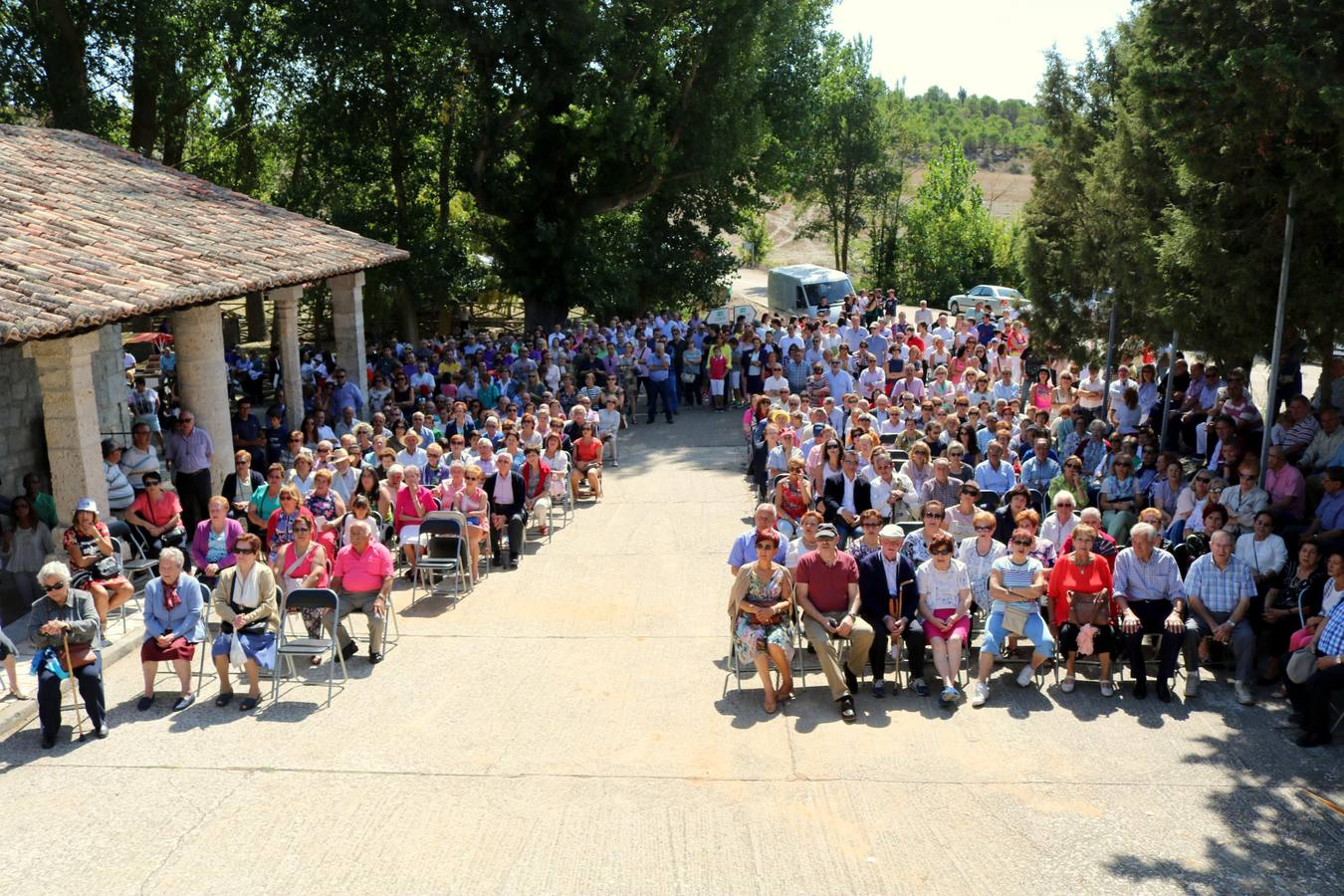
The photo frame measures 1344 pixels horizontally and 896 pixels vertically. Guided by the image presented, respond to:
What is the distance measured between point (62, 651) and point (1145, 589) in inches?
318

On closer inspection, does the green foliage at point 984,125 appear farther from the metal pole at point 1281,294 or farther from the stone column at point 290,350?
the metal pole at point 1281,294

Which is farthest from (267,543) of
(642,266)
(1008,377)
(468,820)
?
(642,266)

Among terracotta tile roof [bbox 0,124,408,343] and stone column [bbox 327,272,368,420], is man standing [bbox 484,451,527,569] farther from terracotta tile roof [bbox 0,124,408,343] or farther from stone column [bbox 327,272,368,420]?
stone column [bbox 327,272,368,420]

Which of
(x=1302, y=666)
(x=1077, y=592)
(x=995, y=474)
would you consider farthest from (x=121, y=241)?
(x=1302, y=666)

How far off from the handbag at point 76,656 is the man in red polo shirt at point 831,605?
17.1 feet

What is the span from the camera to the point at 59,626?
8.35m

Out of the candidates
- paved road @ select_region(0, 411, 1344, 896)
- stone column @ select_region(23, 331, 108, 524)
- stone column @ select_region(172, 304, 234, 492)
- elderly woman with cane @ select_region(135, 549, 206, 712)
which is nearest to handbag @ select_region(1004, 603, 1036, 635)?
paved road @ select_region(0, 411, 1344, 896)

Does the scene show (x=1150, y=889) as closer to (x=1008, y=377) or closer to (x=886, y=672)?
(x=886, y=672)

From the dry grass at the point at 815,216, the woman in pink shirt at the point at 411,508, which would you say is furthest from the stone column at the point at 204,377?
the dry grass at the point at 815,216

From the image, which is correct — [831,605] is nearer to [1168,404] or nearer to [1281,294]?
[1281,294]

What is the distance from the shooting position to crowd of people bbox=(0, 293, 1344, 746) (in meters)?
8.97

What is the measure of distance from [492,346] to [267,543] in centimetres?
1139

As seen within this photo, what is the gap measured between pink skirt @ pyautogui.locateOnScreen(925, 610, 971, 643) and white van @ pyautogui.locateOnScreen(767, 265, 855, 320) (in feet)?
76.3

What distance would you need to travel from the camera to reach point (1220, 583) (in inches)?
363
